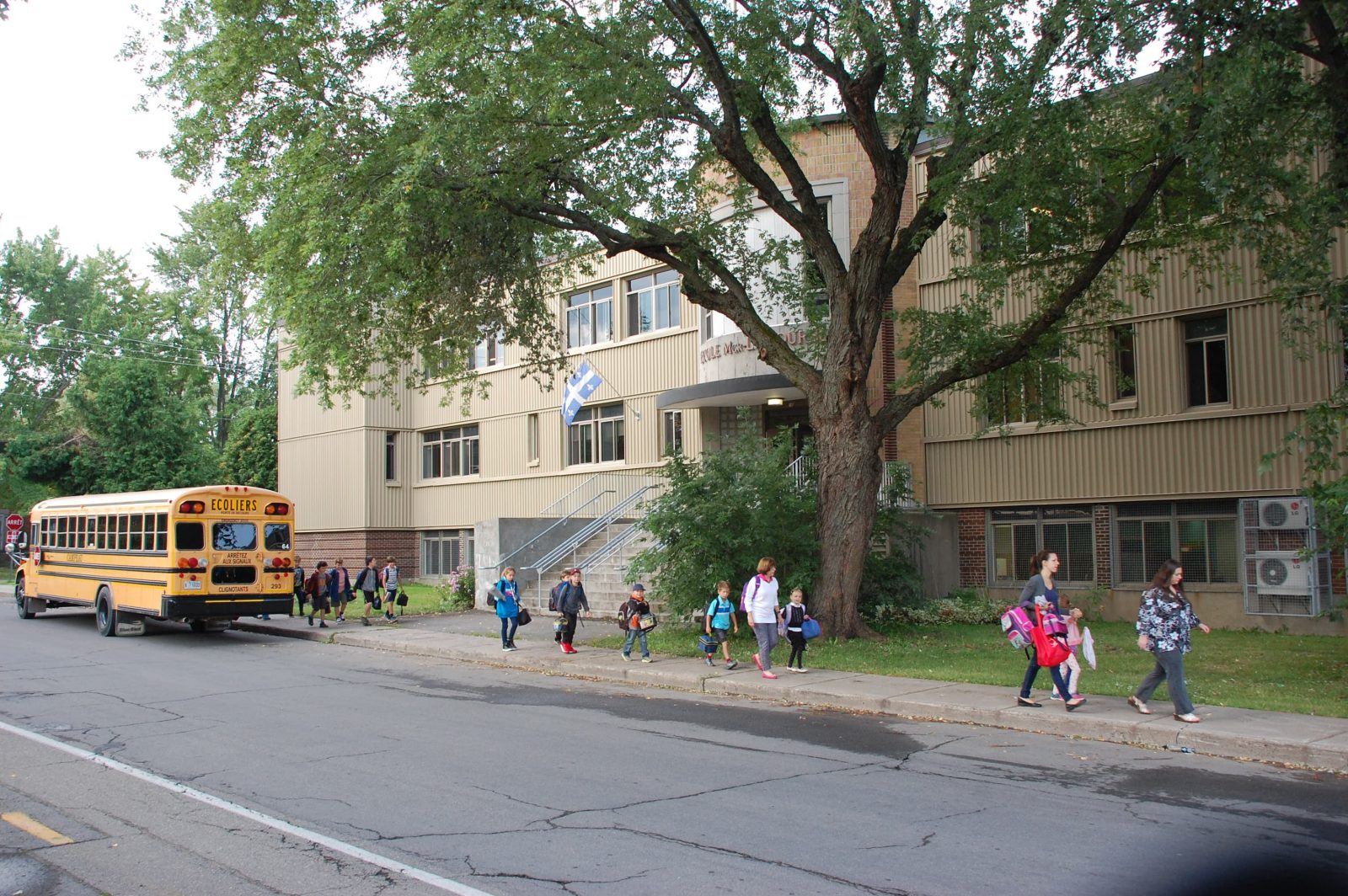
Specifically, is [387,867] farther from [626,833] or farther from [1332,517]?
[1332,517]

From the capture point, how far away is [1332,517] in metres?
11.8

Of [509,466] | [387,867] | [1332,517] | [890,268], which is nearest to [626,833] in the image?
A: [387,867]

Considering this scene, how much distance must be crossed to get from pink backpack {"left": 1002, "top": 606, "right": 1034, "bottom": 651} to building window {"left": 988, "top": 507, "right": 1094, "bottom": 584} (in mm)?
9409

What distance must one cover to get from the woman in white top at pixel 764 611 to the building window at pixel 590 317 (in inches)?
685

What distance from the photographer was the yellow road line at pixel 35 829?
6.92m

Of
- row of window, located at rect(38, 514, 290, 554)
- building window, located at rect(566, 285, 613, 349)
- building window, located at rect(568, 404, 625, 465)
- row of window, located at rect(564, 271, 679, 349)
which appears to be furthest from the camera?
building window, located at rect(566, 285, 613, 349)

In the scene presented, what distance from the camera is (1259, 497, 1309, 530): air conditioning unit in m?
17.9

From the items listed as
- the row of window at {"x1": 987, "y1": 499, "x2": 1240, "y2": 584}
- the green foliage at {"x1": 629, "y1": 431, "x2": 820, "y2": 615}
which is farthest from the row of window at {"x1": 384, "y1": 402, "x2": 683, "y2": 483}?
the row of window at {"x1": 987, "y1": 499, "x2": 1240, "y2": 584}

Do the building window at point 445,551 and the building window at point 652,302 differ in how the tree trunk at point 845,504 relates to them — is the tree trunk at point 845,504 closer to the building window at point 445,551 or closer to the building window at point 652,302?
the building window at point 652,302

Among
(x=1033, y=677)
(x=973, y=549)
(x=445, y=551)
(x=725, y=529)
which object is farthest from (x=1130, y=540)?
(x=445, y=551)

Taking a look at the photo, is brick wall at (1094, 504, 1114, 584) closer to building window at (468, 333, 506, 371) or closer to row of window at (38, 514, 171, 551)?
row of window at (38, 514, 171, 551)

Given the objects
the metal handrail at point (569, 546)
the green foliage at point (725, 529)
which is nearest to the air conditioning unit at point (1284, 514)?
the green foliage at point (725, 529)

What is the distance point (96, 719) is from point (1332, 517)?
13357 mm

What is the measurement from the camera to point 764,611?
561 inches
